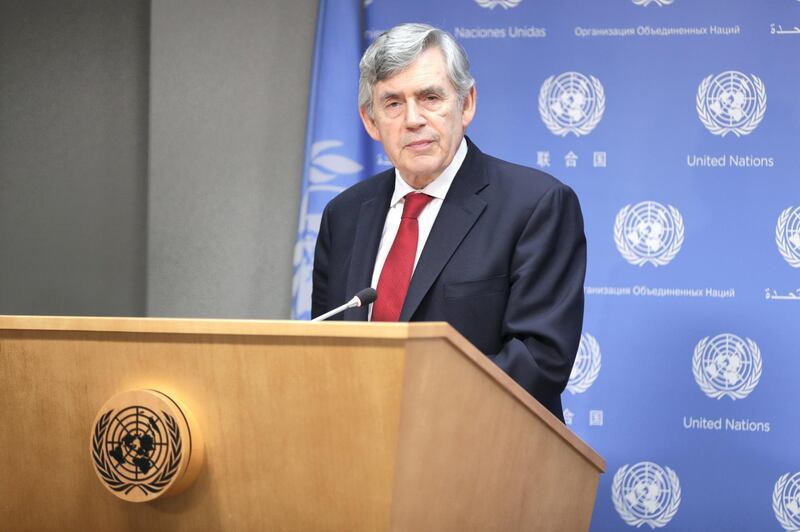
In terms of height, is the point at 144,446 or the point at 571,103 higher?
the point at 571,103

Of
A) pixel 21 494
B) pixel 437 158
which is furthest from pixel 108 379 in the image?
pixel 437 158

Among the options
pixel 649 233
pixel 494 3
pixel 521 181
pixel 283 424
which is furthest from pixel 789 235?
pixel 283 424

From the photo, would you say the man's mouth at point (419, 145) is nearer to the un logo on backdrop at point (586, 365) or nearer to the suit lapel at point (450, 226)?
the suit lapel at point (450, 226)

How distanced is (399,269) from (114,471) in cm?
97

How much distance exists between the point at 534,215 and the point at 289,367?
1.04 m

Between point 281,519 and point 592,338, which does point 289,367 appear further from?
point 592,338

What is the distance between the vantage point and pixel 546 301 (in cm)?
225

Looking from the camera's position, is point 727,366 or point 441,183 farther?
point 727,366

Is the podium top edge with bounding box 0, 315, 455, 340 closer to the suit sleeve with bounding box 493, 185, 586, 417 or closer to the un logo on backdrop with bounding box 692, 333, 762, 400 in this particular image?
the suit sleeve with bounding box 493, 185, 586, 417

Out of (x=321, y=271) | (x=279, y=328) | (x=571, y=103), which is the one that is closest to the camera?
(x=279, y=328)

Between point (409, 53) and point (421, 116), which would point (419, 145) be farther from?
point (409, 53)

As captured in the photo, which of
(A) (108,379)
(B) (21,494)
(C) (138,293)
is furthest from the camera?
(C) (138,293)

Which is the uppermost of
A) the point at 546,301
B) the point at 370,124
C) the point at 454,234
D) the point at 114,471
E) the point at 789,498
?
the point at 370,124

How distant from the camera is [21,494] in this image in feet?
5.72
